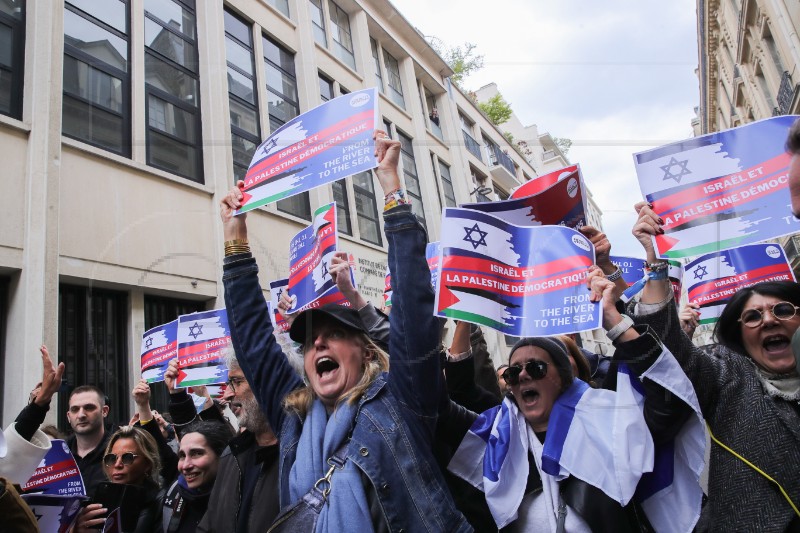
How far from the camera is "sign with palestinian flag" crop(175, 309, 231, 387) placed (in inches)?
174

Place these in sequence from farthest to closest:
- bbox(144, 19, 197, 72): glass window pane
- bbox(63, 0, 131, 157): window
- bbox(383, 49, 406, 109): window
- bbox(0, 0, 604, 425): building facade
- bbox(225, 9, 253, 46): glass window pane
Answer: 1. bbox(383, 49, 406, 109): window
2. bbox(225, 9, 253, 46): glass window pane
3. bbox(144, 19, 197, 72): glass window pane
4. bbox(63, 0, 131, 157): window
5. bbox(0, 0, 604, 425): building facade

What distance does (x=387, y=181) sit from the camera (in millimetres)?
2016

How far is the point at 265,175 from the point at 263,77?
9.07 m

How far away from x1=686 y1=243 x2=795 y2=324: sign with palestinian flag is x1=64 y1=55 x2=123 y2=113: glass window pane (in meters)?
7.49

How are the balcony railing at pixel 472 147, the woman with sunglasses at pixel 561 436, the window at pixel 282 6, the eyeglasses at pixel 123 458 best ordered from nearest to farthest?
the woman with sunglasses at pixel 561 436 < the eyeglasses at pixel 123 458 < the window at pixel 282 6 < the balcony railing at pixel 472 147

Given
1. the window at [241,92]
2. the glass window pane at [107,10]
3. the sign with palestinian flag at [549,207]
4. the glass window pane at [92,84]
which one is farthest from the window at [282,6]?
the sign with palestinian flag at [549,207]

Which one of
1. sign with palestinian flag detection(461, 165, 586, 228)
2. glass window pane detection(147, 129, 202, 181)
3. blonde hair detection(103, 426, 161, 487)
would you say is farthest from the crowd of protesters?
glass window pane detection(147, 129, 202, 181)

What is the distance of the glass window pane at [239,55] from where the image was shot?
10383 mm

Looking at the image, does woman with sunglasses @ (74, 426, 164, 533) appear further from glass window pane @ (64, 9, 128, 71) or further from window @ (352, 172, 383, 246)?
window @ (352, 172, 383, 246)

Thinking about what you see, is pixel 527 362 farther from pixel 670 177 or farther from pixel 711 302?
pixel 711 302

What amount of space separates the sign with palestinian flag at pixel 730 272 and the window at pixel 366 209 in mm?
8863

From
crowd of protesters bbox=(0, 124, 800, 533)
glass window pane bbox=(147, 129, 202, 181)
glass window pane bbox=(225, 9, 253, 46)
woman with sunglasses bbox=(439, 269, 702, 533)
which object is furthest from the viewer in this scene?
glass window pane bbox=(225, 9, 253, 46)

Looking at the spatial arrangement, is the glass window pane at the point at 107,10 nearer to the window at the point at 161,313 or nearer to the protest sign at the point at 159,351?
the window at the point at 161,313

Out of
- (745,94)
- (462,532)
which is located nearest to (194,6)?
(462,532)
